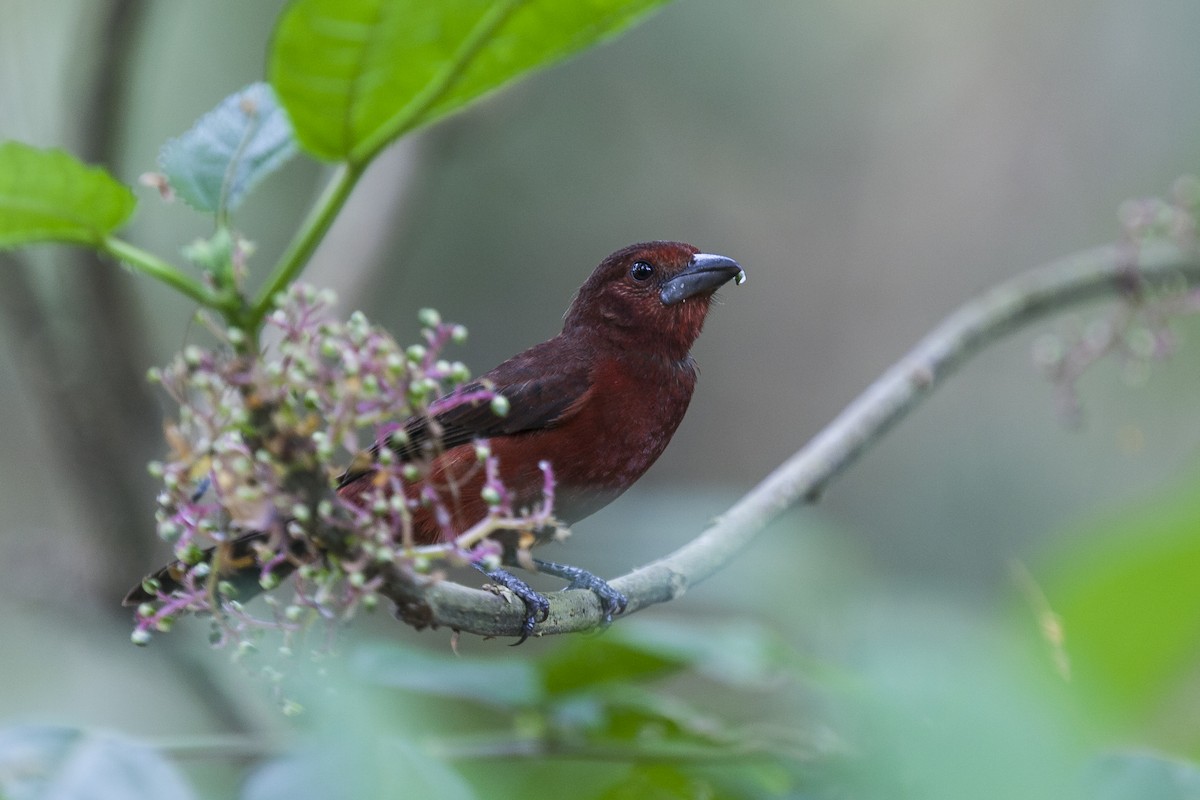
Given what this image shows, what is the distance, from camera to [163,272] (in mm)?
1099

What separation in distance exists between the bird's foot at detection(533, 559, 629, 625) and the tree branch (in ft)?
0.06

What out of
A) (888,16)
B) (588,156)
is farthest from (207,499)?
(888,16)

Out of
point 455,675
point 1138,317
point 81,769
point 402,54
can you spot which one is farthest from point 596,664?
point 1138,317

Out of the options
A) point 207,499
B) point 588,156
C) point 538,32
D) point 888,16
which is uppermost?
point 888,16

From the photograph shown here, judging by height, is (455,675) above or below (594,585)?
below

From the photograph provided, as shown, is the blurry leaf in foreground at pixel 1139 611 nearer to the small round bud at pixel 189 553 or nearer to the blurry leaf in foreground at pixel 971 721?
the blurry leaf in foreground at pixel 971 721

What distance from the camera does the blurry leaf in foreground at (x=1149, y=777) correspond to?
3.57ft

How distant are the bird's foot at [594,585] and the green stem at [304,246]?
934mm

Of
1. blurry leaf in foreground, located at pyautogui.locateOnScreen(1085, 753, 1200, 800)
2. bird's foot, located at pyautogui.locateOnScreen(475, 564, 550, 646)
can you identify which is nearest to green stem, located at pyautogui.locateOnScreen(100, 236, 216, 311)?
bird's foot, located at pyautogui.locateOnScreen(475, 564, 550, 646)

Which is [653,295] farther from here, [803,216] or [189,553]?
[803,216]

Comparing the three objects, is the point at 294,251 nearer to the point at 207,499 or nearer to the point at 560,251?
the point at 207,499

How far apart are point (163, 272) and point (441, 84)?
0.32 m

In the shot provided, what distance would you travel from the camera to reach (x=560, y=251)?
629 centimetres

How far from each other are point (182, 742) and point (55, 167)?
3.25ft
